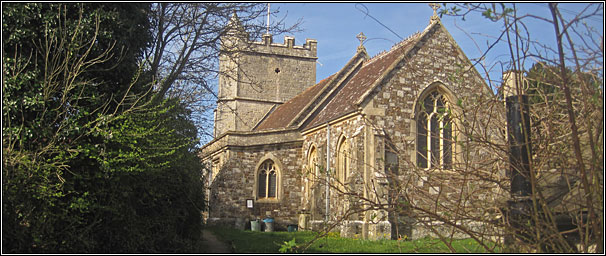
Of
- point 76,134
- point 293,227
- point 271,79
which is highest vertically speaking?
point 271,79

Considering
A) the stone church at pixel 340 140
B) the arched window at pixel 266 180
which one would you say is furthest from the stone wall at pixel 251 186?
the arched window at pixel 266 180

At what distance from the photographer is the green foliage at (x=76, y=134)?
865 cm

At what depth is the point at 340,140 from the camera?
18.9 m

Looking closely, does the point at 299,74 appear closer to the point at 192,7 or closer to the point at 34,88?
the point at 192,7

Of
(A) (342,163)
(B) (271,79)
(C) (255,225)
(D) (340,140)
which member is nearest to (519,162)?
(D) (340,140)

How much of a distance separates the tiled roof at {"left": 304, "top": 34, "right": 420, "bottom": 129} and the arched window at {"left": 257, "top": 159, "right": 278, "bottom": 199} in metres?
2.33

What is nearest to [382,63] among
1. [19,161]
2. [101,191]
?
[101,191]

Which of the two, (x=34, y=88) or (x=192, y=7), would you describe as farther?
(x=192, y=7)

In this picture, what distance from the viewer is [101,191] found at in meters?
9.69

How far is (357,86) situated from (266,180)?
5.47m

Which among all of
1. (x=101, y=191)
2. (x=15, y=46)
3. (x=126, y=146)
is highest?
(x=15, y=46)

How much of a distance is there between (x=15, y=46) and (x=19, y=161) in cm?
223

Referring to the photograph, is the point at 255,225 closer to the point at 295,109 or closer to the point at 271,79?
the point at 295,109

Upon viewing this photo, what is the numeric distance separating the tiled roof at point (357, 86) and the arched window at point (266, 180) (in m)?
2.33
